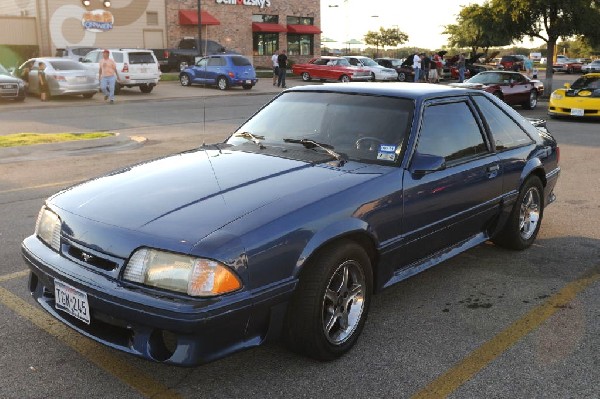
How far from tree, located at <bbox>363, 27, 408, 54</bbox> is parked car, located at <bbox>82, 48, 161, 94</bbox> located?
64907 millimetres

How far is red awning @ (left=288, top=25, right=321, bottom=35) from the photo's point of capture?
45.5 meters

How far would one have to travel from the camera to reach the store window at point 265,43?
145 ft

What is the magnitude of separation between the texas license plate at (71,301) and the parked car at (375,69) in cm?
2964

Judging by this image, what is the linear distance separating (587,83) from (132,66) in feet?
51.9

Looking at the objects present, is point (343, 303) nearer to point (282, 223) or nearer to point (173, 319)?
point (282, 223)

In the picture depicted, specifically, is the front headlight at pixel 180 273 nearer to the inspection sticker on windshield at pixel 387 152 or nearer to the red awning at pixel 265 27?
the inspection sticker on windshield at pixel 387 152

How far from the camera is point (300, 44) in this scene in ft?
156

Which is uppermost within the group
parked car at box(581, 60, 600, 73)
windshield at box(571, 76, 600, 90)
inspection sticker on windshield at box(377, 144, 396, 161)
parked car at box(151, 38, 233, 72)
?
parked car at box(151, 38, 233, 72)

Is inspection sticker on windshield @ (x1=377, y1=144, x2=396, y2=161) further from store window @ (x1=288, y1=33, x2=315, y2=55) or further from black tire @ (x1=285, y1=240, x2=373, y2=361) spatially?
store window @ (x1=288, y1=33, x2=315, y2=55)

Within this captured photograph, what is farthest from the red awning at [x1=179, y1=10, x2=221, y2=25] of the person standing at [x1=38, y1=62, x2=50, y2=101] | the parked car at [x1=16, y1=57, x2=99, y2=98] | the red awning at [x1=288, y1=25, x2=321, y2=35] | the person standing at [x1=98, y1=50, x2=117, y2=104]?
the person standing at [x1=98, y1=50, x2=117, y2=104]

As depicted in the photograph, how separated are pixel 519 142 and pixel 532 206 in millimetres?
667

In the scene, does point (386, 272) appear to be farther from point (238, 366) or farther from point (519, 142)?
point (519, 142)

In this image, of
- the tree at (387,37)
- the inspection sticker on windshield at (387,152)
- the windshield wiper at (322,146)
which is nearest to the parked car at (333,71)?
the windshield wiper at (322,146)

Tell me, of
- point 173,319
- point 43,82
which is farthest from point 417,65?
point 173,319
